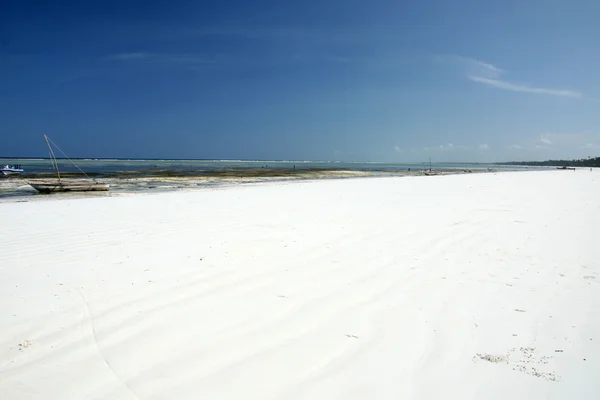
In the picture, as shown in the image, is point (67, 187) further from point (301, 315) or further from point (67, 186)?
point (301, 315)

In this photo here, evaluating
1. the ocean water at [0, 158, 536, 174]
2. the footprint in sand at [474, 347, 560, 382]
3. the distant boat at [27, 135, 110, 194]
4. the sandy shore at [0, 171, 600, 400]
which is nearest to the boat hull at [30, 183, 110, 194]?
the distant boat at [27, 135, 110, 194]

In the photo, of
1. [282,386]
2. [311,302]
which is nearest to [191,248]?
[311,302]

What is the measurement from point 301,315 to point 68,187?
17446 mm

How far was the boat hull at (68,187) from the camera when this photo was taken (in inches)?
629

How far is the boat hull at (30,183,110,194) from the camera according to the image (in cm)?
1597

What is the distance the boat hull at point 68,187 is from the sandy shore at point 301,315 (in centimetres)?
1185

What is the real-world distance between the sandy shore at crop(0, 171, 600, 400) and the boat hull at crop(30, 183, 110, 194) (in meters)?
11.9

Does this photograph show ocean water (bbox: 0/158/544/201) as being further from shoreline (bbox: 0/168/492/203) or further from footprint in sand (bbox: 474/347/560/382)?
footprint in sand (bbox: 474/347/560/382)

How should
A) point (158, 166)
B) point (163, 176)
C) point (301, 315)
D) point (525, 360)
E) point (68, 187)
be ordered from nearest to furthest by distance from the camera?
point (525, 360), point (301, 315), point (68, 187), point (163, 176), point (158, 166)

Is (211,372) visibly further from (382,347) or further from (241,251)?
(241,251)

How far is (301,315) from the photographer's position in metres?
2.86

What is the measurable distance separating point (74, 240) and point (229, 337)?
4.35m

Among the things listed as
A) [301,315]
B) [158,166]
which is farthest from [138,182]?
[158,166]

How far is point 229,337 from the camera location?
2.51 metres
